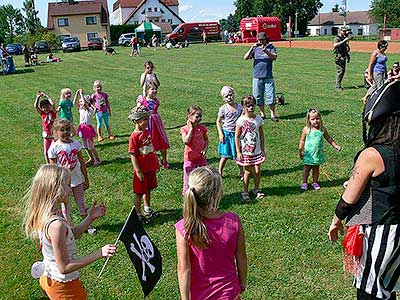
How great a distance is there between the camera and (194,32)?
61.2m

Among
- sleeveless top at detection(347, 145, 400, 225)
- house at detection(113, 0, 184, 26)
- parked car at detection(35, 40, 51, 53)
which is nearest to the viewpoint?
sleeveless top at detection(347, 145, 400, 225)

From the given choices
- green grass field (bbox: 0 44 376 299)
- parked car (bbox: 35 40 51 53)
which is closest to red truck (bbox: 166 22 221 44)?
parked car (bbox: 35 40 51 53)

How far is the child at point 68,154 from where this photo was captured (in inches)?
243

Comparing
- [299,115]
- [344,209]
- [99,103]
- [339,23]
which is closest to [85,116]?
[99,103]

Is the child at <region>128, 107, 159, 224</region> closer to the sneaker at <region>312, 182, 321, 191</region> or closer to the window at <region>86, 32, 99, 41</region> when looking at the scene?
the sneaker at <region>312, 182, 321, 191</region>

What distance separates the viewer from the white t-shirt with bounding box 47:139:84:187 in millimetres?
6160

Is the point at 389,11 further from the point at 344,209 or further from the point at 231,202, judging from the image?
the point at 344,209

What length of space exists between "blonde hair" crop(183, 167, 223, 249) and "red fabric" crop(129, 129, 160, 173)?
10.8 ft

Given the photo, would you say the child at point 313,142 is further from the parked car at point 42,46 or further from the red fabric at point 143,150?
the parked car at point 42,46

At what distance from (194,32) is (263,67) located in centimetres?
5141

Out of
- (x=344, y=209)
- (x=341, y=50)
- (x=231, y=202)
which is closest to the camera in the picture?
(x=344, y=209)

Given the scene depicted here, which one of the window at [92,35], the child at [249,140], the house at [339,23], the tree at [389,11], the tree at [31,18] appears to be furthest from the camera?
the house at [339,23]

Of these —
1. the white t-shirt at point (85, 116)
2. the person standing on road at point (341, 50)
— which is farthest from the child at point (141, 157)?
the person standing on road at point (341, 50)

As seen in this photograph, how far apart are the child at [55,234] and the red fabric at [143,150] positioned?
2748mm
